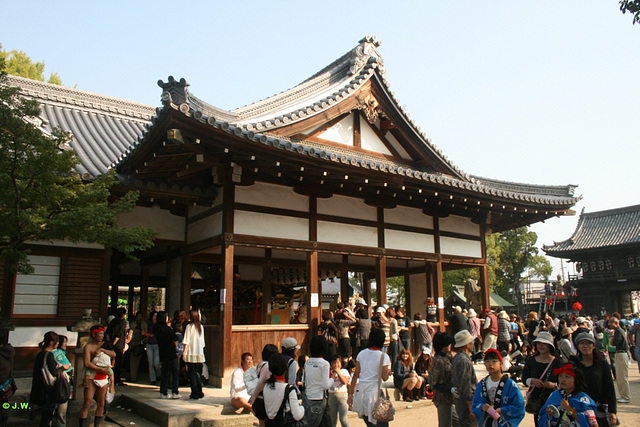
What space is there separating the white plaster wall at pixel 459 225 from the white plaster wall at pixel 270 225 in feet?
16.2

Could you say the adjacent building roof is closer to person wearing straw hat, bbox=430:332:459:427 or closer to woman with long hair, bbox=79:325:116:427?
woman with long hair, bbox=79:325:116:427

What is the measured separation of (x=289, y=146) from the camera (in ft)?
30.4

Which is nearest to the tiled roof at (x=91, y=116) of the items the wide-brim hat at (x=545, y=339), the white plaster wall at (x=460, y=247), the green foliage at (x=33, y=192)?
the green foliage at (x=33, y=192)

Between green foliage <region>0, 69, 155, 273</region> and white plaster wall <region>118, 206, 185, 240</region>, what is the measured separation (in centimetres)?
322

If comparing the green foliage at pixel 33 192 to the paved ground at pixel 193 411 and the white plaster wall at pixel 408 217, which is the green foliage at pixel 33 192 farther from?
the white plaster wall at pixel 408 217

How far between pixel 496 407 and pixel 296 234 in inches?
278

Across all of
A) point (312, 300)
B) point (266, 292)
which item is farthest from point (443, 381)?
point (266, 292)

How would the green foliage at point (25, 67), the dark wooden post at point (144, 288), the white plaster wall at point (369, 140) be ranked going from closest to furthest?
the white plaster wall at point (369, 140)
the dark wooden post at point (144, 288)
the green foliage at point (25, 67)

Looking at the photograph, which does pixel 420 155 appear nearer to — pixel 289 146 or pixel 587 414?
pixel 289 146

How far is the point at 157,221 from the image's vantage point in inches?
448

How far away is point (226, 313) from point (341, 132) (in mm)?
5472

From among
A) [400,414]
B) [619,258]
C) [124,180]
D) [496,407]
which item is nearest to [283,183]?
[124,180]

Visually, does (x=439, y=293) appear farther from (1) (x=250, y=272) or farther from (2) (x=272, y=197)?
(1) (x=250, y=272)

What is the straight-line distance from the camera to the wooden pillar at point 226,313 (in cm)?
952
